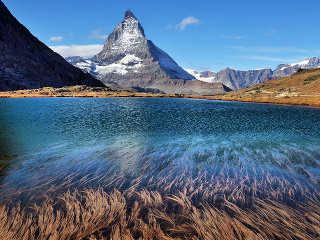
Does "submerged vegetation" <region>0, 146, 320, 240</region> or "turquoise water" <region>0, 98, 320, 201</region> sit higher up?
"submerged vegetation" <region>0, 146, 320, 240</region>

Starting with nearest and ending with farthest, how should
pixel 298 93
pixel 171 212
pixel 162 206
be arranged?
pixel 171 212, pixel 162 206, pixel 298 93

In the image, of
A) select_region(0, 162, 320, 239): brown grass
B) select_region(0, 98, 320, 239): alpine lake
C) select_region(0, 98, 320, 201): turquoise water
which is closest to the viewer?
select_region(0, 162, 320, 239): brown grass

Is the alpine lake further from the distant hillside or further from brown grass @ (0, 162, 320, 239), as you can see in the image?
the distant hillside

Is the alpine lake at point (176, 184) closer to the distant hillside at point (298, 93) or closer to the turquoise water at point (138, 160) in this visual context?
the turquoise water at point (138, 160)

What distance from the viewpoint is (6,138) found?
20.2 meters

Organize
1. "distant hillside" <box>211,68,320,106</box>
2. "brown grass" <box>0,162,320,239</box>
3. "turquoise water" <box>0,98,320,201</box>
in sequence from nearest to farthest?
"brown grass" <box>0,162,320,239</box> < "turquoise water" <box>0,98,320,201</box> < "distant hillside" <box>211,68,320,106</box>

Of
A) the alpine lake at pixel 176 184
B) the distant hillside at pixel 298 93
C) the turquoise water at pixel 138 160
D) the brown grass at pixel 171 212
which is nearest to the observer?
the brown grass at pixel 171 212

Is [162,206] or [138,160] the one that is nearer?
[162,206]

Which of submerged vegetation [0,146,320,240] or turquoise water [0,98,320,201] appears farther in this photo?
turquoise water [0,98,320,201]

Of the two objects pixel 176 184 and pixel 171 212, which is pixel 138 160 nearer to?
pixel 176 184

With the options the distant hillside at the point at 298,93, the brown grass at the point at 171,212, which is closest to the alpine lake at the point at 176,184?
the brown grass at the point at 171,212

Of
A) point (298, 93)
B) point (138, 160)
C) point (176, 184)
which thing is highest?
point (298, 93)

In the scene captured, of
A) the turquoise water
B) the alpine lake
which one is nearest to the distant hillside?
the turquoise water

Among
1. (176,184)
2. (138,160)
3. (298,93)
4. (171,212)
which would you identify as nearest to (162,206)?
(171,212)
